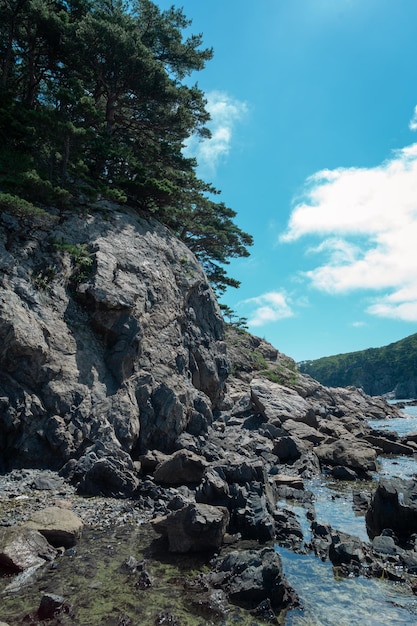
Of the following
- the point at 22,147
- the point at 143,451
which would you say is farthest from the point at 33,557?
the point at 22,147

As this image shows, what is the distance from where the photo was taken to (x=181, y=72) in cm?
3609

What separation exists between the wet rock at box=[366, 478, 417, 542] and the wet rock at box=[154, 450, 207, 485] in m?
6.79

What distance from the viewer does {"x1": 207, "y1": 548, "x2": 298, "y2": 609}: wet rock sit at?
374 inches

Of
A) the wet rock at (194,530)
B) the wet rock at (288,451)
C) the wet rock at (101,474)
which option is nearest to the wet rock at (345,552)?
the wet rock at (194,530)

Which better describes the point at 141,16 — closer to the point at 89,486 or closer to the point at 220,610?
the point at 89,486

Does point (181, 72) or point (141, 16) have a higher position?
point (141, 16)

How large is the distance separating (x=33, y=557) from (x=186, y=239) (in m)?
38.5

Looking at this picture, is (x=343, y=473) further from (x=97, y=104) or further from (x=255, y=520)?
(x=97, y=104)

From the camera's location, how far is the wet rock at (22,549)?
9648mm

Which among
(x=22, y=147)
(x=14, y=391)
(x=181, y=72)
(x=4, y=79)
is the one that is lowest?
(x=14, y=391)

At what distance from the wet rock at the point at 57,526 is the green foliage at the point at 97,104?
51.8 ft

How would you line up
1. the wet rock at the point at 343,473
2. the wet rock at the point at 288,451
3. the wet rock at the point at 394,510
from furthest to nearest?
the wet rock at the point at 288,451 → the wet rock at the point at 343,473 → the wet rock at the point at 394,510

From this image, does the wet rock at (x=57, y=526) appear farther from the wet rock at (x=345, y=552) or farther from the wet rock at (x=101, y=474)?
the wet rock at (x=345, y=552)

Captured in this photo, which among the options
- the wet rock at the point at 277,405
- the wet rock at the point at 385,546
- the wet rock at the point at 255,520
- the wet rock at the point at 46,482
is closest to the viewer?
the wet rock at the point at 385,546
